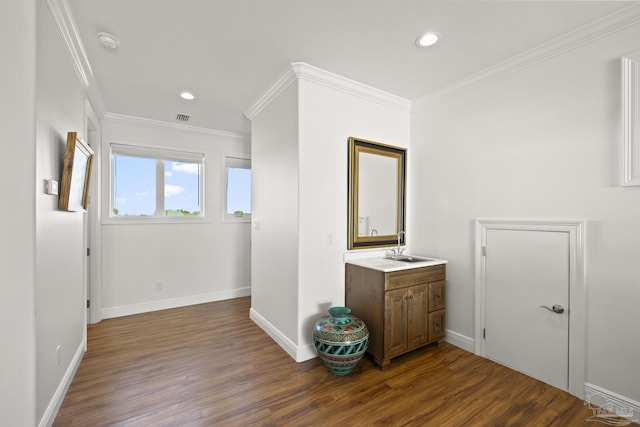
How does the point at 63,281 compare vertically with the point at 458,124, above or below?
below

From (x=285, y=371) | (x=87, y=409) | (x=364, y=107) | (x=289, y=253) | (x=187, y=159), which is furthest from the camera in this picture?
(x=187, y=159)

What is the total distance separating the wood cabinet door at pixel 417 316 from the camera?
8.57 ft

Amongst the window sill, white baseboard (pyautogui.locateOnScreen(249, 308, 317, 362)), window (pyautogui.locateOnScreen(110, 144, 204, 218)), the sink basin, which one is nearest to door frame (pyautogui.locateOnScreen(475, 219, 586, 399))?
the sink basin

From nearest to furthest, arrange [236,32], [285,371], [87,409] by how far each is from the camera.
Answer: [87,409], [236,32], [285,371]

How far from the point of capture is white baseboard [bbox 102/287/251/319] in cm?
369

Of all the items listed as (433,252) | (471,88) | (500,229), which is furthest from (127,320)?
(471,88)

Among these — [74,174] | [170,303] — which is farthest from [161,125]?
[170,303]

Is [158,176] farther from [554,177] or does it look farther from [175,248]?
[554,177]

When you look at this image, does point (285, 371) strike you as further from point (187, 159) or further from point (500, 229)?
point (187, 159)

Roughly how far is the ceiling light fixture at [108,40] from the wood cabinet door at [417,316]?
3153 millimetres

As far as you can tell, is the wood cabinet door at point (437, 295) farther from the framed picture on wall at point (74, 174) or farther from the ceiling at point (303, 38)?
the framed picture on wall at point (74, 174)

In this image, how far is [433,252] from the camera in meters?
3.14

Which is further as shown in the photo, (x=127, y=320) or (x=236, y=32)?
(x=127, y=320)

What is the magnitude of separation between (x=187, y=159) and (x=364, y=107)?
2746 mm
